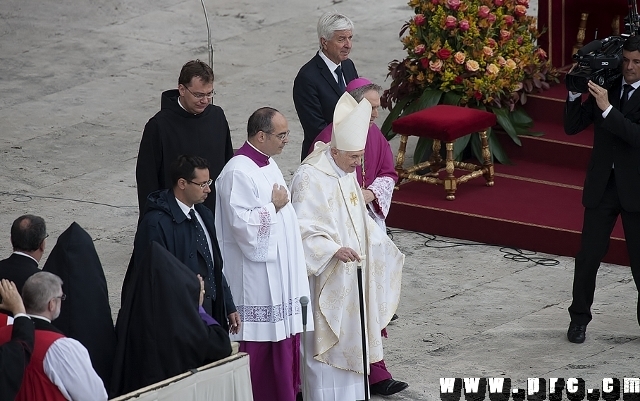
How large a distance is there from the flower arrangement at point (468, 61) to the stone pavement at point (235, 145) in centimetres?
123

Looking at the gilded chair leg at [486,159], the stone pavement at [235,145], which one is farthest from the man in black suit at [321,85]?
the gilded chair leg at [486,159]

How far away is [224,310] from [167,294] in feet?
2.74

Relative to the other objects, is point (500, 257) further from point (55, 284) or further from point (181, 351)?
point (55, 284)

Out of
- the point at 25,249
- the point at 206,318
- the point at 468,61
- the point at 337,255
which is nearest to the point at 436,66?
the point at 468,61

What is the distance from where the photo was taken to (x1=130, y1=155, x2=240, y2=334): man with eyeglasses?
20.6ft

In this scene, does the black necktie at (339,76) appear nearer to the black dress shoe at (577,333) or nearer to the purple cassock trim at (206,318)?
the black dress shoe at (577,333)

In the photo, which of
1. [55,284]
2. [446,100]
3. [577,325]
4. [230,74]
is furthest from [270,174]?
[230,74]

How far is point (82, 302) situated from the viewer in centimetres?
590

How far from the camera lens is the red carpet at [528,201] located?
384 inches

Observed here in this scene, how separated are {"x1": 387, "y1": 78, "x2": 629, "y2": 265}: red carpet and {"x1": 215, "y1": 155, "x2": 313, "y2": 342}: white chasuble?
3.24 meters

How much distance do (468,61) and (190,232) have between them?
4.84 metres

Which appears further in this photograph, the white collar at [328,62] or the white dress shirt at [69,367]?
the white collar at [328,62]

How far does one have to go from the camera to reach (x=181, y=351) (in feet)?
A: 19.0

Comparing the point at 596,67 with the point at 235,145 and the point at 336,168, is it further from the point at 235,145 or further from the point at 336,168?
the point at 235,145
